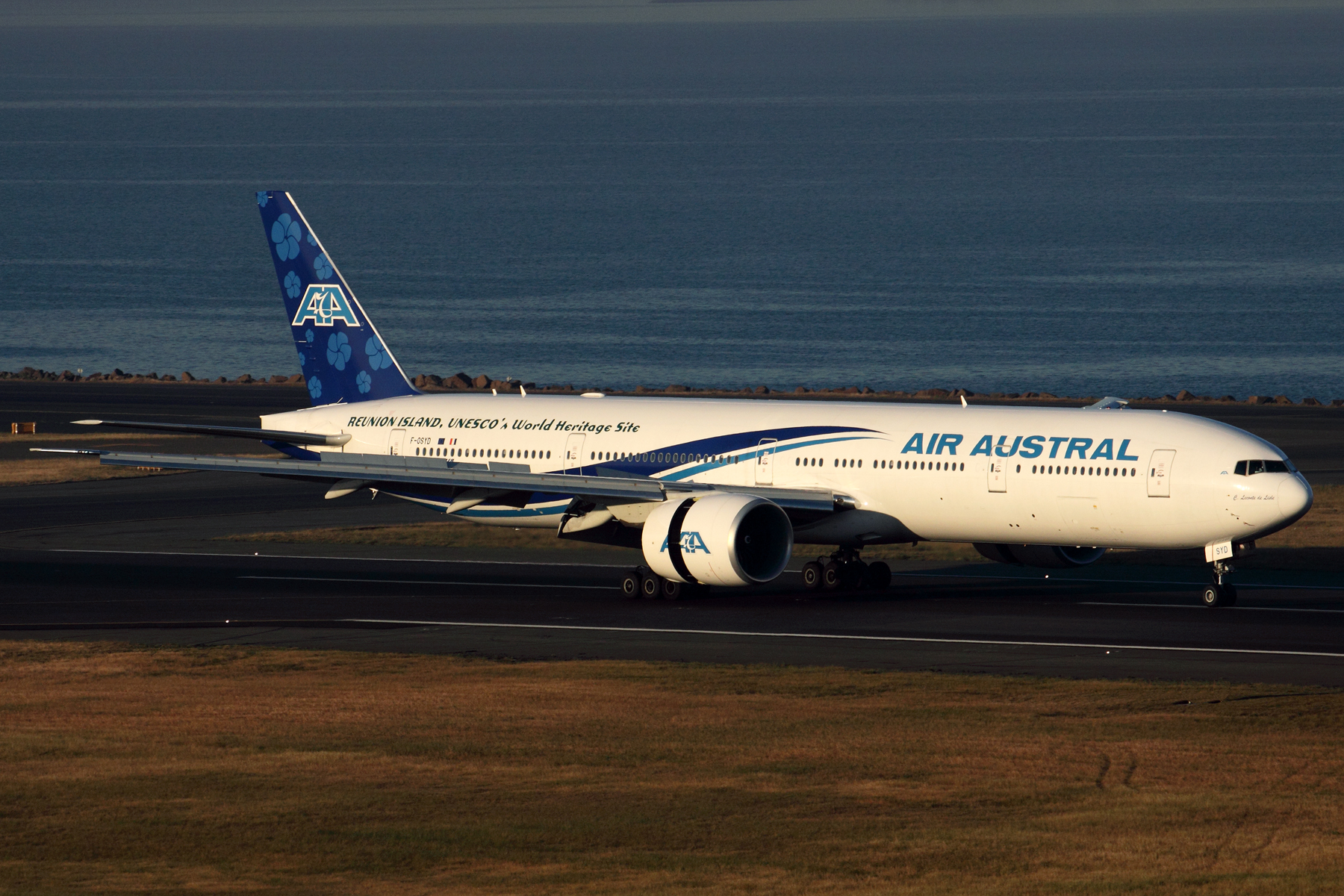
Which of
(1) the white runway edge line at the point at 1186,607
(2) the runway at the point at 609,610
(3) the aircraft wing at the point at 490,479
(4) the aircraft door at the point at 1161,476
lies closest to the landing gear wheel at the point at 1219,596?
(1) the white runway edge line at the point at 1186,607

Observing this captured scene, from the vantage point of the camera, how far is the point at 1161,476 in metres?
38.4

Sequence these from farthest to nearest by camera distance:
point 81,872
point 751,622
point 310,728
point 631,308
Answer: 1. point 631,308
2. point 751,622
3. point 310,728
4. point 81,872

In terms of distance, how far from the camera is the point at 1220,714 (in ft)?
91.5

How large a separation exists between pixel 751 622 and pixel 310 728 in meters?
13.2

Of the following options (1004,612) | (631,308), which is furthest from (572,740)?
(631,308)

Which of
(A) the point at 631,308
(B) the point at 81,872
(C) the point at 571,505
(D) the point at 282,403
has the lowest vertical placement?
(B) the point at 81,872

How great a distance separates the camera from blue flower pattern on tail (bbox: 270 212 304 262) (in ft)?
168

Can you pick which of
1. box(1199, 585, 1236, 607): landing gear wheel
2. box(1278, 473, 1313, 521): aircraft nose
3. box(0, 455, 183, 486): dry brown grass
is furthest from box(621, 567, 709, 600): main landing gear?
box(0, 455, 183, 486): dry brown grass

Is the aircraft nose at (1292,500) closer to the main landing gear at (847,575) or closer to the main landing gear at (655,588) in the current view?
the main landing gear at (847,575)

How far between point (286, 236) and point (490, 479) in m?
12.5

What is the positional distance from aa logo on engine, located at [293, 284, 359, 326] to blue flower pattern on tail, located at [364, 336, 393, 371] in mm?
638

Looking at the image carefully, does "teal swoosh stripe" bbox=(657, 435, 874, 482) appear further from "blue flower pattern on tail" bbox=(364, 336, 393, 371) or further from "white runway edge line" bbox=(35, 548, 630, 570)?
"blue flower pattern on tail" bbox=(364, 336, 393, 371)

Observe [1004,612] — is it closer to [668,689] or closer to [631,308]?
[668,689]

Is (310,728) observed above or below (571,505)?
below
